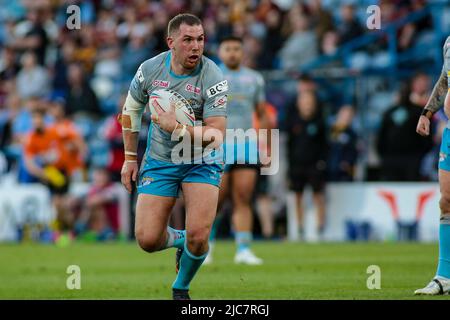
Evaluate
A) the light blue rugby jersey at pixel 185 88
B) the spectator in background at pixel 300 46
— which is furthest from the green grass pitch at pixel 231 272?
the spectator in background at pixel 300 46

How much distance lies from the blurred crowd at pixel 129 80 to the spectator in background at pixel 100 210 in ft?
0.13

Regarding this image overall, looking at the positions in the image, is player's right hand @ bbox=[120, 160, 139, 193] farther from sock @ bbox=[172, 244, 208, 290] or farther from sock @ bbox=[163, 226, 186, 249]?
sock @ bbox=[172, 244, 208, 290]

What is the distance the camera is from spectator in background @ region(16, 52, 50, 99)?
24672 mm

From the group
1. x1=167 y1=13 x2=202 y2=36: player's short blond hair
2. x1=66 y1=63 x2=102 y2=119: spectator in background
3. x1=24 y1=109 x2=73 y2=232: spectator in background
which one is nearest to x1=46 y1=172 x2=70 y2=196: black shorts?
x1=24 y1=109 x2=73 y2=232: spectator in background

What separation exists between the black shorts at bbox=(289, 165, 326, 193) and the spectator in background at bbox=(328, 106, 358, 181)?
0.52 m

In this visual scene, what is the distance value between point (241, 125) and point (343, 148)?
565 centimetres

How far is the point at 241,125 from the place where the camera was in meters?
14.8

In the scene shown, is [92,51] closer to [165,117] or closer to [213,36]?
[213,36]

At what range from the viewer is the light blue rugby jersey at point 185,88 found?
9.47 m

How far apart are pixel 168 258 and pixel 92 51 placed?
992 cm

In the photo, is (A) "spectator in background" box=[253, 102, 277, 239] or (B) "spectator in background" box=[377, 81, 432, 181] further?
(A) "spectator in background" box=[253, 102, 277, 239]

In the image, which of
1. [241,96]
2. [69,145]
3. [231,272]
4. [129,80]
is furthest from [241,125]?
[129,80]

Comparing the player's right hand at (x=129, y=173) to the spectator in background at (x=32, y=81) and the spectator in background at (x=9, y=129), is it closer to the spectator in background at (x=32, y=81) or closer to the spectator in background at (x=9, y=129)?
the spectator in background at (x=9, y=129)

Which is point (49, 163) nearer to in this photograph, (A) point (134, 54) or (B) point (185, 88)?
(A) point (134, 54)
